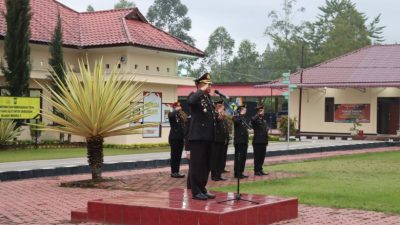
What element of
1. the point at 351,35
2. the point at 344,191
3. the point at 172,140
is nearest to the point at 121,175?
the point at 172,140

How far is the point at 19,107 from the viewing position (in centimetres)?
2430

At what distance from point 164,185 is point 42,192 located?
2.49m

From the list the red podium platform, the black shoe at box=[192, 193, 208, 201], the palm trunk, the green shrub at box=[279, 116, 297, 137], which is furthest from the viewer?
the green shrub at box=[279, 116, 297, 137]

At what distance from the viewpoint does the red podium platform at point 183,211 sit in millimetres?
8039

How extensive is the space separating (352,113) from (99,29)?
662 inches

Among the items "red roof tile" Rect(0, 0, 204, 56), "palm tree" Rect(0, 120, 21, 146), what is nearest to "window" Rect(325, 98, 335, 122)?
"red roof tile" Rect(0, 0, 204, 56)

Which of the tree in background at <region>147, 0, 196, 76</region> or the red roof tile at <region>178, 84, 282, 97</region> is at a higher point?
the tree in background at <region>147, 0, 196, 76</region>

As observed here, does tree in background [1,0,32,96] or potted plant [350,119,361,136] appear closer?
tree in background [1,0,32,96]

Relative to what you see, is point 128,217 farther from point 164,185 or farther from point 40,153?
point 40,153

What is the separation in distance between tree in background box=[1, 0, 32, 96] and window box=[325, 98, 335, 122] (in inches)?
814

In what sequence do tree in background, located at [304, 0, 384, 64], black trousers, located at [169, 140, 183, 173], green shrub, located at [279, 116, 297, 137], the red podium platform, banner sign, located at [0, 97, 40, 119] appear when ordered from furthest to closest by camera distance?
1. tree in background, located at [304, 0, 384, 64]
2. green shrub, located at [279, 116, 297, 137]
3. banner sign, located at [0, 97, 40, 119]
4. black trousers, located at [169, 140, 183, 173]
5. the red podium platform

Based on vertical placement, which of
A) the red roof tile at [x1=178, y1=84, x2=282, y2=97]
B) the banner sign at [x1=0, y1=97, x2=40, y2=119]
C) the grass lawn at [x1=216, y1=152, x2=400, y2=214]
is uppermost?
the red roof tile at [x1=178, y1=84, x2=282, y2=97]

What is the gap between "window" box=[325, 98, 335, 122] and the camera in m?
40.3

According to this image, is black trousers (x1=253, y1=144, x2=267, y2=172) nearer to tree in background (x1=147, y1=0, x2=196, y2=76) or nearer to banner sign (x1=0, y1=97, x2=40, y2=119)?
banner sign (x1=0, y1=97, x2=40, y2=119)
